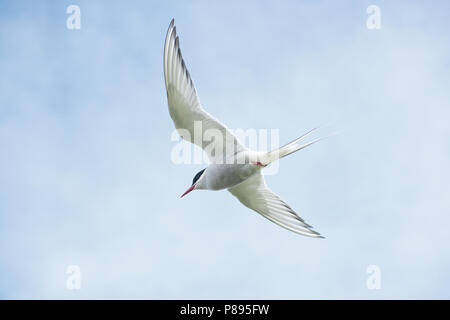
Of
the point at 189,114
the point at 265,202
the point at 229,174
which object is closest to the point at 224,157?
the point at 229,174

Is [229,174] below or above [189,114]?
below

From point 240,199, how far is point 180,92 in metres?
2.02

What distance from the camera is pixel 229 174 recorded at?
669 cm

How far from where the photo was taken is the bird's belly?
21.8 ft

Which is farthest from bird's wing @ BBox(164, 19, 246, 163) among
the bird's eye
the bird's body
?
the bird's eye

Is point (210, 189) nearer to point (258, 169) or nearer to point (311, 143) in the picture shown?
point (258, 169)

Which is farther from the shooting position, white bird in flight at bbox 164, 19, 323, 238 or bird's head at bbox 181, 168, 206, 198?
bird's head at bbox 181, 168, 206, 198

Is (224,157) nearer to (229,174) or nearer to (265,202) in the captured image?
(229,174)

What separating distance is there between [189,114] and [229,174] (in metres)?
0.97

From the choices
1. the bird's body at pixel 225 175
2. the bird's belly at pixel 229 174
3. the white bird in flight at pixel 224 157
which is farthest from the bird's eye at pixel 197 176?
the bird's belly at pixel 229 174

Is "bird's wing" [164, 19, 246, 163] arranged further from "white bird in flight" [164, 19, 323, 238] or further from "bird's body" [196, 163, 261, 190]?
"bird's body" [196, 163, 261, 190]

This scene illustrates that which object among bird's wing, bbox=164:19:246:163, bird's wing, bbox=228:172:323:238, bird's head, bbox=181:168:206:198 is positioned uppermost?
bird's wing, bbox=164:19:246:163

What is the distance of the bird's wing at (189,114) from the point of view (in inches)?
242

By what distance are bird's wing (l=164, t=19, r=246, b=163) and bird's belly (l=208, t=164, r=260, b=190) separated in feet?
0.51
